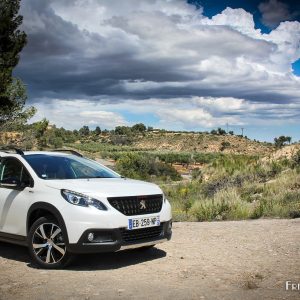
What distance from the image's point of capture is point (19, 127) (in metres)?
36.3

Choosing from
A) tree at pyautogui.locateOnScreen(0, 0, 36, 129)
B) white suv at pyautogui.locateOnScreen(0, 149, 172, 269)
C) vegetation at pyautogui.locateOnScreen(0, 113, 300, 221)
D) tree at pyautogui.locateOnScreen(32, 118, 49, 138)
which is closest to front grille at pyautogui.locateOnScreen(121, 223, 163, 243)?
white suv at pyautogui.locateOnScreen(0, 149, 172, 269)

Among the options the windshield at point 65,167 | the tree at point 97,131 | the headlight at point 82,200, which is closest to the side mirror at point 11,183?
the windshield at point 65,167

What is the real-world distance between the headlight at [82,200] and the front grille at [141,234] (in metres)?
0.47

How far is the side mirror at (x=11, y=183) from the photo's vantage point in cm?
728

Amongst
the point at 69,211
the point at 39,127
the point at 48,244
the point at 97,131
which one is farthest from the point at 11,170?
the point at 97,131

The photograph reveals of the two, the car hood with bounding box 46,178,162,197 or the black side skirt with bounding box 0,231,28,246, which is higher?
the car hood with bounding box 46,178,162,197

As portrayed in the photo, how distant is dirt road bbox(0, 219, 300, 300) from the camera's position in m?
5.61

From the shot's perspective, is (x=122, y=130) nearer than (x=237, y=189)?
No

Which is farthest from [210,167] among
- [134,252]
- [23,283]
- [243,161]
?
[23,283]

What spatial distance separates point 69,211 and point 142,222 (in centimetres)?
105

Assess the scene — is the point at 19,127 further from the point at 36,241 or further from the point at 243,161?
the point at 36,241

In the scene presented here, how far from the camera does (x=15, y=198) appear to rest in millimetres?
7305

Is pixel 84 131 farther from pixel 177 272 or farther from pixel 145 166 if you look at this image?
pixel 177 272

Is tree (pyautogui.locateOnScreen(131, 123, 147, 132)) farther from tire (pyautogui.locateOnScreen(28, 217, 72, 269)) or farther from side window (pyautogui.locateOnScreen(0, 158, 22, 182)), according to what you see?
tire (pyautogui.locateOnScreen(28, 217, 72, 269))
